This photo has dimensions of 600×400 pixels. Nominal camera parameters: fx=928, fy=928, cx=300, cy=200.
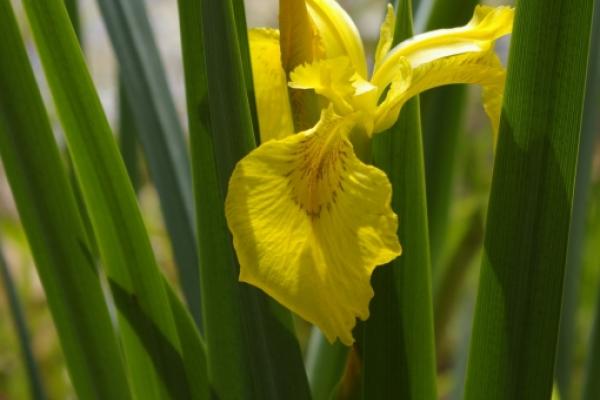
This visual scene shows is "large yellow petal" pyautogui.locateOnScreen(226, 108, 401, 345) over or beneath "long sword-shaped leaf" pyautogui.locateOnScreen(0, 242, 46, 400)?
over

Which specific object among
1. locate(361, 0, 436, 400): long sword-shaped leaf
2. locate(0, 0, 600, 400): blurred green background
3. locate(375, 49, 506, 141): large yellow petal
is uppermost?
locate(375, 49, 506, 141): large yellow petal

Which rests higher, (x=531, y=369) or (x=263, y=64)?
(x=263, y=64)

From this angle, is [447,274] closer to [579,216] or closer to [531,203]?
[579,216]

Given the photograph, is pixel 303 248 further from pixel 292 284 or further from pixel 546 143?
pixel 546 143

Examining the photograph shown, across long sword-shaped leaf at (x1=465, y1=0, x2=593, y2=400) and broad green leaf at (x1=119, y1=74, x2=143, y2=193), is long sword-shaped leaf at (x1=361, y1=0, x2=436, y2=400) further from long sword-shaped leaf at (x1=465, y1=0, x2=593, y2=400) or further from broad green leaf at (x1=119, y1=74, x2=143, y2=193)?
broad green leaf at (x1=119, y1=74, x2=143, y2=193)

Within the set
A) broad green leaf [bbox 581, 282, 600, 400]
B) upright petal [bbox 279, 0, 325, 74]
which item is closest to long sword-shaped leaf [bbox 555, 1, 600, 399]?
broad green leaf [bbox 581, 282, 600, 400]

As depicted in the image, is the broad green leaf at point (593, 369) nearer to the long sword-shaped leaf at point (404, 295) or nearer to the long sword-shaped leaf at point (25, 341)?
the long sword-shaped leaf at point (404, 295)

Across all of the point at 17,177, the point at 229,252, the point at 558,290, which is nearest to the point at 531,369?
the point at 558,290
